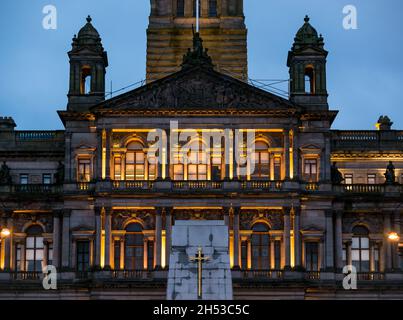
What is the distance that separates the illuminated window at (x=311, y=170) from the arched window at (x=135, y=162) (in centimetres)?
1174

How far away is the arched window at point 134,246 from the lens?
74.1 meters

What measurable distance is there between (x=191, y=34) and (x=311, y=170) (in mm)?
18419

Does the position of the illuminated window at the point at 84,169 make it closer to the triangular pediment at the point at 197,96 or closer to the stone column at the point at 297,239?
the triangular pediment at the point at 197,96

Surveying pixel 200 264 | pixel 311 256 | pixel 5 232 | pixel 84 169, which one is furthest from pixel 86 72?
pixel 200 264

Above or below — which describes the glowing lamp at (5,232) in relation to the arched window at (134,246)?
above

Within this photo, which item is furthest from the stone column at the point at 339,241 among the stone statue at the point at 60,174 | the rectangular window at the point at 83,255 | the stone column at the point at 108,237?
the stone statue at the point at 60,174

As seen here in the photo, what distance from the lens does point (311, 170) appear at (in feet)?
250

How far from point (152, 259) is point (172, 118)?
10115 millimetres

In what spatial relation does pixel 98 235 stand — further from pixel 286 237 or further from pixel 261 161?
pixel 286 237

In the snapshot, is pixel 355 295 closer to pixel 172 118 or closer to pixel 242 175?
pixel 242 175

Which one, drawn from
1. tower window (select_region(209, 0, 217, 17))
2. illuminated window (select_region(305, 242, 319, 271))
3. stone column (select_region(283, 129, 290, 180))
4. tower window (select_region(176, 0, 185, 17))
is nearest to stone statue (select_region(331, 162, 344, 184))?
stone column (select_region(283, 129, 290, 180))

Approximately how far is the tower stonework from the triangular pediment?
1029cm

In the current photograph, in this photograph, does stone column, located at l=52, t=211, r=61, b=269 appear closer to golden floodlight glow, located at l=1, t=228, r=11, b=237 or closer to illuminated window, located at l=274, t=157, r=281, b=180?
golden floodlight glow, located at l=1, t=228, r=11, b=237

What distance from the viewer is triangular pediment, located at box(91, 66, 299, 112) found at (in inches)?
2958
